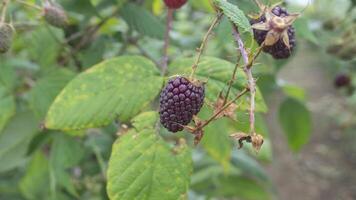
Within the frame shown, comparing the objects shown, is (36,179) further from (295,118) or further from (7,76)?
(295,118)

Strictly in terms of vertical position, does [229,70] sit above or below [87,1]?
below

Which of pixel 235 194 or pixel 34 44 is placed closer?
pixel 34 44

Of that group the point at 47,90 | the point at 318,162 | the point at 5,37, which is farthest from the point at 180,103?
the point at 318,162

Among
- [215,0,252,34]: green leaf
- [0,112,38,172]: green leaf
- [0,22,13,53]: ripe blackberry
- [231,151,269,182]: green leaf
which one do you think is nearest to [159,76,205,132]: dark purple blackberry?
[215,0,252,34]: green leaf

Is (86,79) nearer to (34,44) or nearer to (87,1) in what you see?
(87,1)

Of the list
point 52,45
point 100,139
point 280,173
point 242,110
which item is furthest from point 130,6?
point 280,173

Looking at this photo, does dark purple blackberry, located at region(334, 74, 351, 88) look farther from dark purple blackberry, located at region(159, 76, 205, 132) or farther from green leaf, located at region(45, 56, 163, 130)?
dark purple blackberry, located at region(159, 76, 205, 132)
